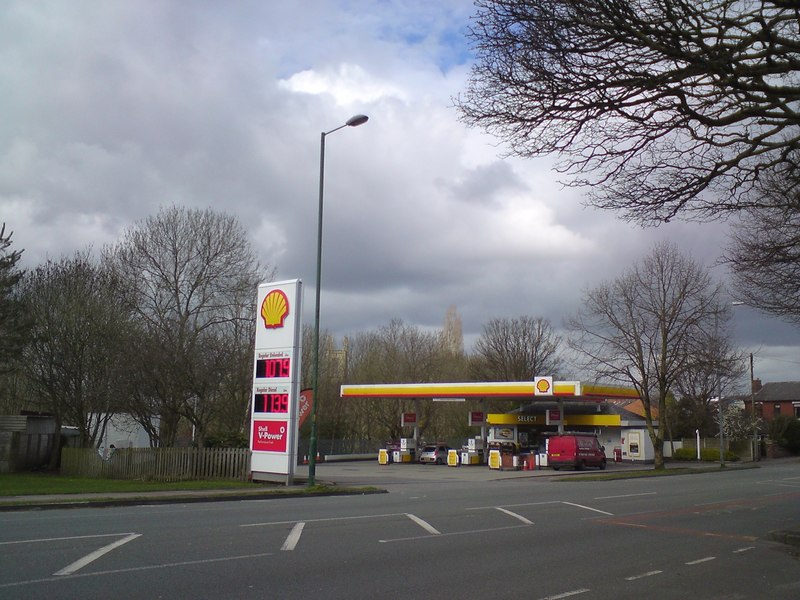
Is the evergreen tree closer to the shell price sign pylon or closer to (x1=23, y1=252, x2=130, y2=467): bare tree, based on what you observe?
(x1=23, y1=252, x2=130, y2=467): bare tree

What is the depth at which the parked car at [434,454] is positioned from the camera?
46.6 metres

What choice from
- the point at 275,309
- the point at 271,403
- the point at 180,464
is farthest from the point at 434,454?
the point at 275,309

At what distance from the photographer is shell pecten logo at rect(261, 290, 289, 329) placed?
2486 centimetres

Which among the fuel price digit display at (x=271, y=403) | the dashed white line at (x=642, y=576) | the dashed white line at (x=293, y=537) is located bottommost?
the dashed white line at (x=642, y=576)

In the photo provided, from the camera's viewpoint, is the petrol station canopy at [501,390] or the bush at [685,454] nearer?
the petrol station canopy at [501,390]

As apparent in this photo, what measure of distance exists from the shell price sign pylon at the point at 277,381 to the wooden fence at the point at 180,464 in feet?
2.48

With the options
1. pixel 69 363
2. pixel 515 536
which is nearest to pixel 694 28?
pixel 515 536

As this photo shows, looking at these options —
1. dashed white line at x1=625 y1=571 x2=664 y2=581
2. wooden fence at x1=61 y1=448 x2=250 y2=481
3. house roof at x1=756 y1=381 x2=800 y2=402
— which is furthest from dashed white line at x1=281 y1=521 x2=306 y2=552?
house roof at x1=756 y1=381 x2=800 y2=402

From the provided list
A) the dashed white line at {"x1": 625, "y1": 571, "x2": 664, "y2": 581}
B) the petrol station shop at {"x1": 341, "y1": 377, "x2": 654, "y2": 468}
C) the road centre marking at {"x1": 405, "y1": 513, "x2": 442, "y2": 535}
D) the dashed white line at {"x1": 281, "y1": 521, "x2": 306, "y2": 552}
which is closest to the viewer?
the dashed white line at {"x1": 625, "y1": 571, "x2": 664, "y2": 581}

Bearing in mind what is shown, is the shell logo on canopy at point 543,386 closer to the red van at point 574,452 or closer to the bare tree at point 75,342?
the red van at point 574,452

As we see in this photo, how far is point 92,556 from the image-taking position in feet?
31.7

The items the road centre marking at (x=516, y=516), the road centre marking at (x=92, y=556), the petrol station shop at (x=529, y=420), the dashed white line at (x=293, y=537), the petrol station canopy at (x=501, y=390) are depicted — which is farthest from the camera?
the petrol station shop at (x=529, y=420)

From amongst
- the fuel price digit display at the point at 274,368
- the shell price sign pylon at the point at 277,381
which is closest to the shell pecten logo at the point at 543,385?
the shell price sign pylon at the point at 277,381

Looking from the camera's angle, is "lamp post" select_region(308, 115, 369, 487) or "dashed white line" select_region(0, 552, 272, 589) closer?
"dashed white line" select_region(0, 552, 272, 589)
